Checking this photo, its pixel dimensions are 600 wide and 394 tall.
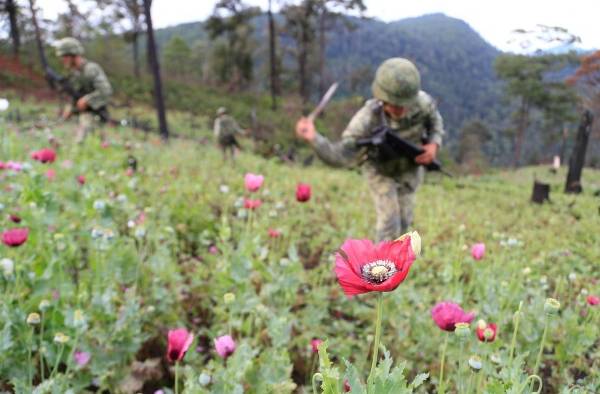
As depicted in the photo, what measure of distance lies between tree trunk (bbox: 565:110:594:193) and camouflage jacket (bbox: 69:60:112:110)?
9.00m

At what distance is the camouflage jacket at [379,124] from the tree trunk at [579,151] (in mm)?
7961

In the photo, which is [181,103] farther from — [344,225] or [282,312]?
[282,312]

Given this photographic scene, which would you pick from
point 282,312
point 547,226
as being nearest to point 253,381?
point 282,312

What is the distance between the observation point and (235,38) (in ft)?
104

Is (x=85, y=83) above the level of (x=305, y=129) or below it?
below

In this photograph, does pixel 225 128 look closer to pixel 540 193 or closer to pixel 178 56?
pixel 540 193

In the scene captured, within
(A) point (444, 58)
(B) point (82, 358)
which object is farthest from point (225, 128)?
(A) point (444, 58)

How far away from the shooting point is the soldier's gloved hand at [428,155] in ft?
11.3

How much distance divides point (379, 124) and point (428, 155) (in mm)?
408

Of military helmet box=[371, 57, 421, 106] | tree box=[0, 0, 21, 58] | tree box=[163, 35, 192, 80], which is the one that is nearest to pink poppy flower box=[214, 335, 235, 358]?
military helmet box=[371, 57, 421, 106]

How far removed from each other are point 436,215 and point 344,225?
1590mm

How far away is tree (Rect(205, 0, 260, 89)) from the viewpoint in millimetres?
23422

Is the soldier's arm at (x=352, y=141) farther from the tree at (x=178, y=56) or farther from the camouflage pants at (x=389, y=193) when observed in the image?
the tree at (x=178, y=56)

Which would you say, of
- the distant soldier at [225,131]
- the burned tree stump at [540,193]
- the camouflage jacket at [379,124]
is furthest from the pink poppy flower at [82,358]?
the burned tree stump at [540,193]
